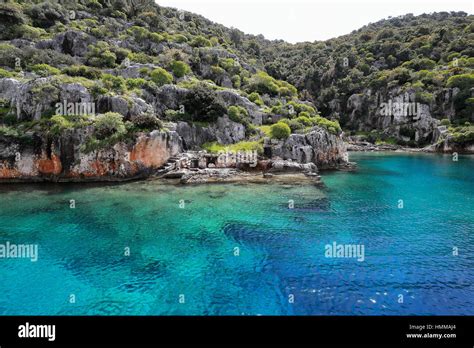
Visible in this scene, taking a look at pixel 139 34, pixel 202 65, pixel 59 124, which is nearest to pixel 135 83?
pixel 59 124

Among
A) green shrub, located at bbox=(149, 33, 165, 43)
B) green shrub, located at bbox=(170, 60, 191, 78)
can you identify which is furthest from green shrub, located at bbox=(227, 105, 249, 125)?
green shrub, located at bbox=(149, 33, 165, 43)

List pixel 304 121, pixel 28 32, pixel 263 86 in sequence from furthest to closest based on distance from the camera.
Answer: pixel 263 86
pixel 28 32
pixel 304 121

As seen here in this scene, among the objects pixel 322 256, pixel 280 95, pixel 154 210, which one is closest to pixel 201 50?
pixel 280 95

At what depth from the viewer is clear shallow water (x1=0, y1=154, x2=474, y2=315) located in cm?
1224

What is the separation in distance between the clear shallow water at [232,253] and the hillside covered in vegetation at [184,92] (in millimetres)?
10253

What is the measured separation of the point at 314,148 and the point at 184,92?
79.7 ft

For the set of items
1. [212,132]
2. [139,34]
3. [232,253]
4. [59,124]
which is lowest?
[232,253]

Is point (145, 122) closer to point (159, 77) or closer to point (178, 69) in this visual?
point (159, 77)

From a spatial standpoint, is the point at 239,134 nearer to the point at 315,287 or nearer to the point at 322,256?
the point at 322,256

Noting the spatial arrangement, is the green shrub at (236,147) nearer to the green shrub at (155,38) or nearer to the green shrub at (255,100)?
the green shrub at (255,100)

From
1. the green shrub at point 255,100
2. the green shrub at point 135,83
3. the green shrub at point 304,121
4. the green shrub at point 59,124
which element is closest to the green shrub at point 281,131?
the green shrub at point 304,121

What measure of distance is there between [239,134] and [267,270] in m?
36.7

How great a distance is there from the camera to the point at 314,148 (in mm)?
46625

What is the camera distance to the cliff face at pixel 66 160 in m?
35.5
